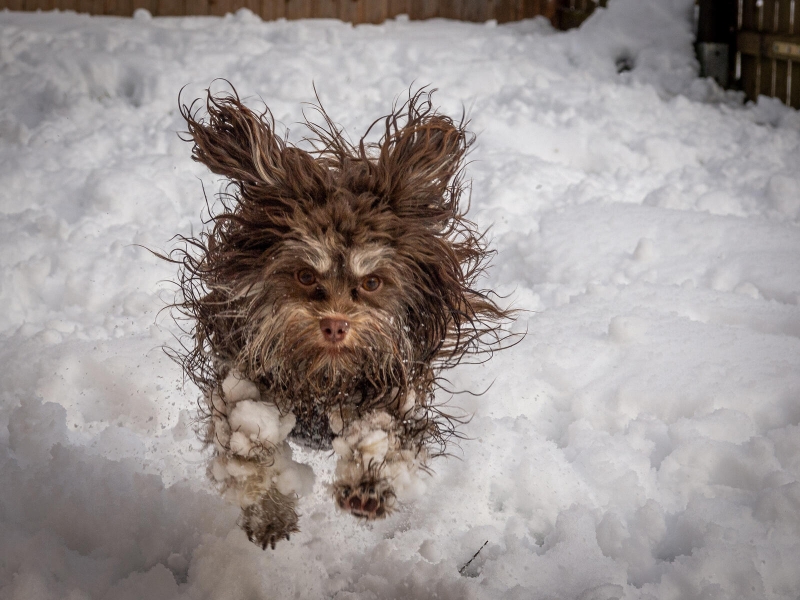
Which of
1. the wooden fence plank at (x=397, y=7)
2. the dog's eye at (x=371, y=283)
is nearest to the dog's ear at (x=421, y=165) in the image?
the dog's eye at (x=371, y=283)

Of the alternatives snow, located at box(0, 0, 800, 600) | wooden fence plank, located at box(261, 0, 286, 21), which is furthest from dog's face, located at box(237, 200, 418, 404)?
wooden fence plank, located at box(261, 0, 286, 21)

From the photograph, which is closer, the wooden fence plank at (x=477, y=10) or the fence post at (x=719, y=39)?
the fence post at (x=719, y=39)

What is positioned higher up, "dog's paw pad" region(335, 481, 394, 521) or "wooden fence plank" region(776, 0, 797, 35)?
"wooden fence plank" region(776, 0, 797, 35)

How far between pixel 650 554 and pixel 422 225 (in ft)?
3.83

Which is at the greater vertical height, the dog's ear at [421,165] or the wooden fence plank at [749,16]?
the wooden fence plank at [749,16]

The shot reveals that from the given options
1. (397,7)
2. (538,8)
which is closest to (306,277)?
(397,7)

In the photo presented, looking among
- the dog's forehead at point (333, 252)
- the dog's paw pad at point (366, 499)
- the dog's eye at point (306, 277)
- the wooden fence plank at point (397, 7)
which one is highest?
the wooden fence plank at point (397, 7)

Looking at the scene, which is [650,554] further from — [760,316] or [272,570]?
[760,316]

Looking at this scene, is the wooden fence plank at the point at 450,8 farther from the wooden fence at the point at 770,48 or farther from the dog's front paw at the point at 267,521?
the dog's front paw at the point at 267,521

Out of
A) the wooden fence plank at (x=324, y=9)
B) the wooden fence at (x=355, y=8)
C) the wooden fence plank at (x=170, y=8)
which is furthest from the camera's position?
the wooden fence plank at (x=324, y=9)

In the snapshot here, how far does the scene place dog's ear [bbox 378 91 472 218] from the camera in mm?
2189

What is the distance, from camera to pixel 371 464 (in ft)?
7.30

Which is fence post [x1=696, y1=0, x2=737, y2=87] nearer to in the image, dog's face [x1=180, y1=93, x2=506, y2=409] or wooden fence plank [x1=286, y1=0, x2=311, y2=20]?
wooden fence plank [x1=286, y1=0, x2=311, y2=20]

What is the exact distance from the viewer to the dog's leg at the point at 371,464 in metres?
2.22
